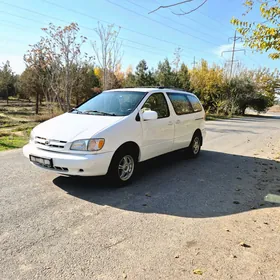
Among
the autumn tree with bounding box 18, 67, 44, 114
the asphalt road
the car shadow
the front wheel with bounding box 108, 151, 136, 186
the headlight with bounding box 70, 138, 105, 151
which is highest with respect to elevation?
the autumn tree with bounding box 18, 67, 44, 114

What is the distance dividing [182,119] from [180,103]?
1.41ft

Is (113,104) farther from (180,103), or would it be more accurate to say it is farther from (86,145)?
(180,103)

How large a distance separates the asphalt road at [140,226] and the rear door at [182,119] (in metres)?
0.98

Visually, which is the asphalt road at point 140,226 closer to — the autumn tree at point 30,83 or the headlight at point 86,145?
the headlight at point 86,145

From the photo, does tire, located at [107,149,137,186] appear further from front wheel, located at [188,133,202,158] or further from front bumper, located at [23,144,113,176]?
front wheel, located at [188,133,202,158]

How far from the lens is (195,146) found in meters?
7.11

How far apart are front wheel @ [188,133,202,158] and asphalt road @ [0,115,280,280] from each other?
4.61ft

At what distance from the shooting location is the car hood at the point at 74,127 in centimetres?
415

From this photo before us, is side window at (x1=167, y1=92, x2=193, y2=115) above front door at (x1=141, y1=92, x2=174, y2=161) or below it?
above

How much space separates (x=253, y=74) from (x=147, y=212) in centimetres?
3519

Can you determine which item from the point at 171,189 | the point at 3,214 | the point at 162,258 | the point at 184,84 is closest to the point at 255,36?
the point at 171,189

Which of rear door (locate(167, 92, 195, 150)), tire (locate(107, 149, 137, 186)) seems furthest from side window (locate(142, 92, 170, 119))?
tire (locate(107, 149, 137, 186))

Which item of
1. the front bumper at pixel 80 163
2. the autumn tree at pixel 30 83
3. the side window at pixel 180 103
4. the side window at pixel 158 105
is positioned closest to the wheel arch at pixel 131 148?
the front bumper at pixel 80 163

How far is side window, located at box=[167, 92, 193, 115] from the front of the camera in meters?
6.04
